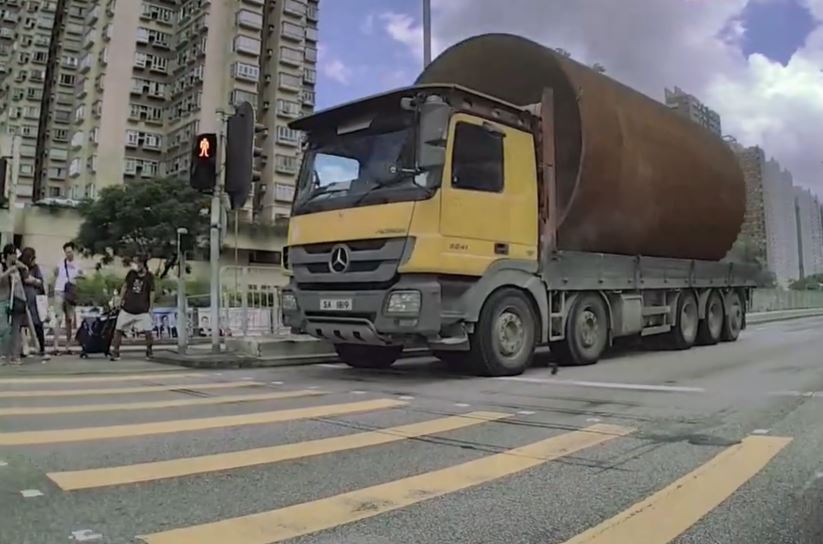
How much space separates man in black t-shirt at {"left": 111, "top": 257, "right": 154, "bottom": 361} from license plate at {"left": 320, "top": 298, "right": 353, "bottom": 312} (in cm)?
384

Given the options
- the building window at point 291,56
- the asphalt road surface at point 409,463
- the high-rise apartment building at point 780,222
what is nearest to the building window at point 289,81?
the building window at point 291,56

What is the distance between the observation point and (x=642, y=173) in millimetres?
9859

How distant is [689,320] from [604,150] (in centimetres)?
482

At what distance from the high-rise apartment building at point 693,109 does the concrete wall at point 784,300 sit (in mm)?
19453

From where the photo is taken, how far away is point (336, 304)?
7684 mm

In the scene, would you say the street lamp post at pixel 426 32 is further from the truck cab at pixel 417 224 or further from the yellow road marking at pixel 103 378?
the yellow road marking at pixel 103 378

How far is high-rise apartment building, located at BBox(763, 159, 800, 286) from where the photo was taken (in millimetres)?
27891

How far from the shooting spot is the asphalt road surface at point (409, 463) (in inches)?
117

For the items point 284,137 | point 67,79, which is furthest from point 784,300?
point 67,79

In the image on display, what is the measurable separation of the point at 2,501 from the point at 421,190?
486 centimetres

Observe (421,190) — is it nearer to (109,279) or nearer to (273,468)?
(273,468)

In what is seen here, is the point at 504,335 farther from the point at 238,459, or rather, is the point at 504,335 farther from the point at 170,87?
the point at 170,87

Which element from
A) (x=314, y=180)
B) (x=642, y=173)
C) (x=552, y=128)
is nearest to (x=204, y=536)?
(x=314, y=180)

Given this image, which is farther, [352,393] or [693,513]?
[352,393]
